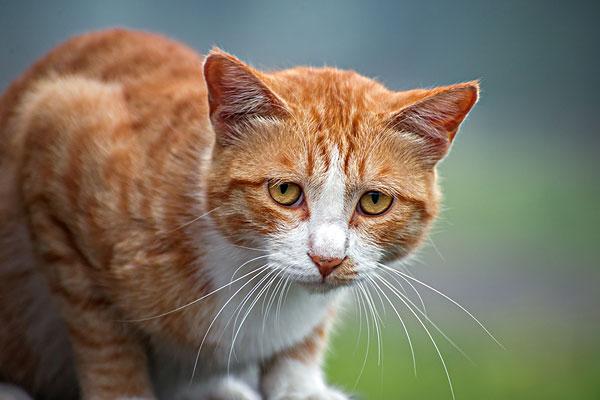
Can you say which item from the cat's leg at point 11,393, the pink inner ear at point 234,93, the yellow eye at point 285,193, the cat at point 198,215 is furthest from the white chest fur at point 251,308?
the cat's leg at point 11,393

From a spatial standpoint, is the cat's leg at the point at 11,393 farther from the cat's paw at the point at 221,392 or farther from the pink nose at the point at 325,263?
the pink nose at the point at 325,263

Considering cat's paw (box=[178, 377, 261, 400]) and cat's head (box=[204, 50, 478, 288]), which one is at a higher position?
cat's head (box=[204, 50, 478, 288])

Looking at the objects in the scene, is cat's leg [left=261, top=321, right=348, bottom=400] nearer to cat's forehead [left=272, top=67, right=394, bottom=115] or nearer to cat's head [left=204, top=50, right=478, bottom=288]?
cat's head [left=204, top=50, right=478, bottom=288]

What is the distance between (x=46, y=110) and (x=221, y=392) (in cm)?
65

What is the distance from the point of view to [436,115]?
1.41 meters

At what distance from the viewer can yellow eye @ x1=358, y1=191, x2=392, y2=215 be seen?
1.38 m

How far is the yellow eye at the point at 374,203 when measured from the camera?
1.38m

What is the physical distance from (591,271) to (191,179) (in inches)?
70.6

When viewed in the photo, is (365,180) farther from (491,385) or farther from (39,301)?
(491,385)

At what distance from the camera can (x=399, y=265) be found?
1.56 metres

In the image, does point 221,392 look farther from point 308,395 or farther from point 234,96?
point 234,96

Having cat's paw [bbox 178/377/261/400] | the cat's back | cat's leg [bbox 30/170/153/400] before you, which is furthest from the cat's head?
cat's paw [bbox 178/377/261/400]

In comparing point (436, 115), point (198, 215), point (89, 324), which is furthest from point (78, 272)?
point (436, 115)

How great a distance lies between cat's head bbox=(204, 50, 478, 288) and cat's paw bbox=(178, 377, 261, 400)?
43 centimetres
